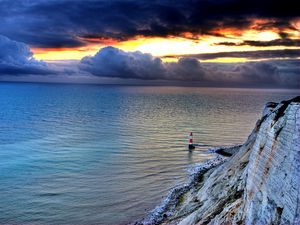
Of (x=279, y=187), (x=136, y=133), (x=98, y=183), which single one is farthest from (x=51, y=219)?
(x=136, y=133)

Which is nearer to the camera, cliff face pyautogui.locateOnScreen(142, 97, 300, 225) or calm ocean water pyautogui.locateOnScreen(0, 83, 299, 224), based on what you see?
cliff face pyautogui.locateOnScreen(142, 97, 300, 225)

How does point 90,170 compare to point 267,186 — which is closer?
point 267,186

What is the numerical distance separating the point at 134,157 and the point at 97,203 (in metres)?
20.0

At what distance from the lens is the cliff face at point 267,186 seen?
16.6 metres

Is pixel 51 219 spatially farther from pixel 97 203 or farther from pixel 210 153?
pixel 210 153

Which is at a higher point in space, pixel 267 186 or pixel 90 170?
pixel 267 186

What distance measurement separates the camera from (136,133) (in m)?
81.6

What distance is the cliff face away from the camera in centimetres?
1664

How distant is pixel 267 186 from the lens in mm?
19188

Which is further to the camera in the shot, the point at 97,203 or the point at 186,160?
the point at 186,160

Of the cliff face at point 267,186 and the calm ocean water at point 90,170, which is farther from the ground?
the cliff face at point 267,186

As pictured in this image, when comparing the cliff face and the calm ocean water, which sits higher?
the cliff face

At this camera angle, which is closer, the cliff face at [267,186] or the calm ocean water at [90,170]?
the cliff face at [267,186]

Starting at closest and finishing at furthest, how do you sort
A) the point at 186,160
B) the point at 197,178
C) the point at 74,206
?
the point at 74,206 → the point at 197,178 → the point at 186,160
